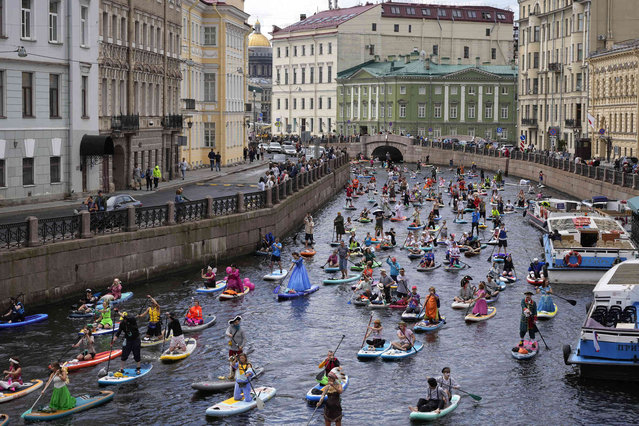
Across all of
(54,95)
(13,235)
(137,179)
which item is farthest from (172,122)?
(13,235)

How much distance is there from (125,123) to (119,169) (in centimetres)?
301

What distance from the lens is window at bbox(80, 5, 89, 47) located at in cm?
5372

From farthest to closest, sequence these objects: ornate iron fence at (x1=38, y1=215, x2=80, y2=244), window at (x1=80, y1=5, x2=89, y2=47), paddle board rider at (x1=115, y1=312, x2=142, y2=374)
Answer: window at (x1=80, y1=5, x2=89, y2=47)
ornate iron fence at (x1=38, y1=215, x2=80, y2=244)
paddle board rider at (x1=115, y1=312, x2=142, y2=374)

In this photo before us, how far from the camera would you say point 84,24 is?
54219mm

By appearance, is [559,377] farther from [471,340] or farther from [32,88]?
[32,88]

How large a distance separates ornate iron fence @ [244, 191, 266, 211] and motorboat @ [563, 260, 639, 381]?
2320cm

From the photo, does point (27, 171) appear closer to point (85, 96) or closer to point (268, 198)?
point (85, 96)

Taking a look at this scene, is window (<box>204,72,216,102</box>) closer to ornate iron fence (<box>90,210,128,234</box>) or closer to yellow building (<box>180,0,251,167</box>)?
yellow building (<box>180,0,251,167</box>)

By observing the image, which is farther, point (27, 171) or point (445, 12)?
point (445, 12)

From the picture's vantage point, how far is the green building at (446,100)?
470 feet

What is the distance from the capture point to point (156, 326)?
33.1 metres

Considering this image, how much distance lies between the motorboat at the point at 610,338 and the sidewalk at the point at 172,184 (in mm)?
24945

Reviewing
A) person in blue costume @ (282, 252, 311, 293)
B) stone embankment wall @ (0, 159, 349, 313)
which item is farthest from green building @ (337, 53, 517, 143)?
person in blue costume @ (282, 252, 311, 293)

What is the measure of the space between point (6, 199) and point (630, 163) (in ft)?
152
